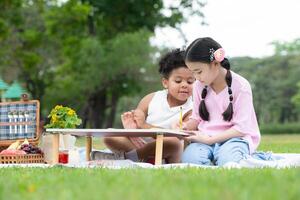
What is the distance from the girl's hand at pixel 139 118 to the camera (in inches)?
256

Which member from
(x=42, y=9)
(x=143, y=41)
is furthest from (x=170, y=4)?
(x=42, y=9)

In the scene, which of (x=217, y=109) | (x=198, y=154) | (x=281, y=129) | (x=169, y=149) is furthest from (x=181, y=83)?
(x=281, y=129)

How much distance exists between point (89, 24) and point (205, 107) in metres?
24.9

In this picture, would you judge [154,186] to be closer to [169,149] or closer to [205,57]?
[205,57]

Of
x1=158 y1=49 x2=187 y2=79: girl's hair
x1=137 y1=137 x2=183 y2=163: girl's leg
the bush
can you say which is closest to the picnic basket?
x1=137 y1=137 x2=183 y2=163: girl's leg

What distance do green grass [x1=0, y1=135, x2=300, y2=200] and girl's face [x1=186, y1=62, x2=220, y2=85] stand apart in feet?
5.80

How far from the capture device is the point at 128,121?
21.2 feet

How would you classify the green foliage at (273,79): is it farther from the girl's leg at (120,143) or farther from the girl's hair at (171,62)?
the girl's leg at (120,143)

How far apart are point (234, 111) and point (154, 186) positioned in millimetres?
2766

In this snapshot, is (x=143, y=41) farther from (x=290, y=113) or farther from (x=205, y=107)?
(x=290, y=113)

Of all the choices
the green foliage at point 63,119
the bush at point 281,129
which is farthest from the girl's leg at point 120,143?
the bush at point 281,129

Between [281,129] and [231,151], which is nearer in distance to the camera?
[231,151]

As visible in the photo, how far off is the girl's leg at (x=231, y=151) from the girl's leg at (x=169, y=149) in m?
0.44

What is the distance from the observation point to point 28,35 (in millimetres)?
29922
